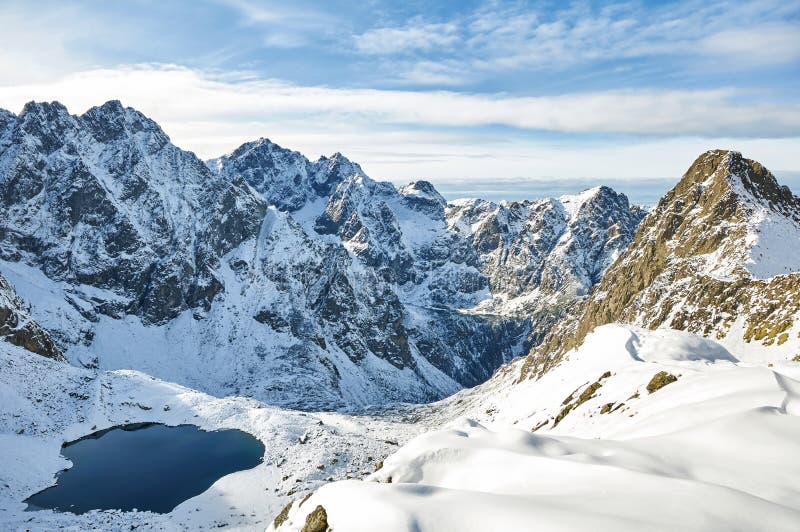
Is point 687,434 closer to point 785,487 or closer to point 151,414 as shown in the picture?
point 785,487

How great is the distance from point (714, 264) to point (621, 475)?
100731 millimetres

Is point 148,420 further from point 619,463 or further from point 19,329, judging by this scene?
point 619,463

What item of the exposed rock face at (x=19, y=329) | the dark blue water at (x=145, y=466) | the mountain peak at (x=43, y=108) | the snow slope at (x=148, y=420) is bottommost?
the dark blue water at (x=145, y=466)

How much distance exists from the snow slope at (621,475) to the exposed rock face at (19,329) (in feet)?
297

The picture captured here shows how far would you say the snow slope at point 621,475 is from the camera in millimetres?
13086

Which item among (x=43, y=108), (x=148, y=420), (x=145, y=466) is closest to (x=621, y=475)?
(x=145, y=466)

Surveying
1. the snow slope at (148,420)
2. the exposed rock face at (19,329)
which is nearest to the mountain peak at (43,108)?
the exposed rock face at (19,329)

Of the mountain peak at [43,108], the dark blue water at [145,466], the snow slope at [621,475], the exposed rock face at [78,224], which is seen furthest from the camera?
the mountain peak at [43,108]

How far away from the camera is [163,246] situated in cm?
19950

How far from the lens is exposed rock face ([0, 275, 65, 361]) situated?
287 ft

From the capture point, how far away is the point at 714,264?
100 metres

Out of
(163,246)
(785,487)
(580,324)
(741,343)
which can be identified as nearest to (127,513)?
(785,487)

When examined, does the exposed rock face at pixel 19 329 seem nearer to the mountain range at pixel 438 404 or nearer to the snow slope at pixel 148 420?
the mountain range at pixel 438 404

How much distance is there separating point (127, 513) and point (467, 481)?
→ 45272mm
